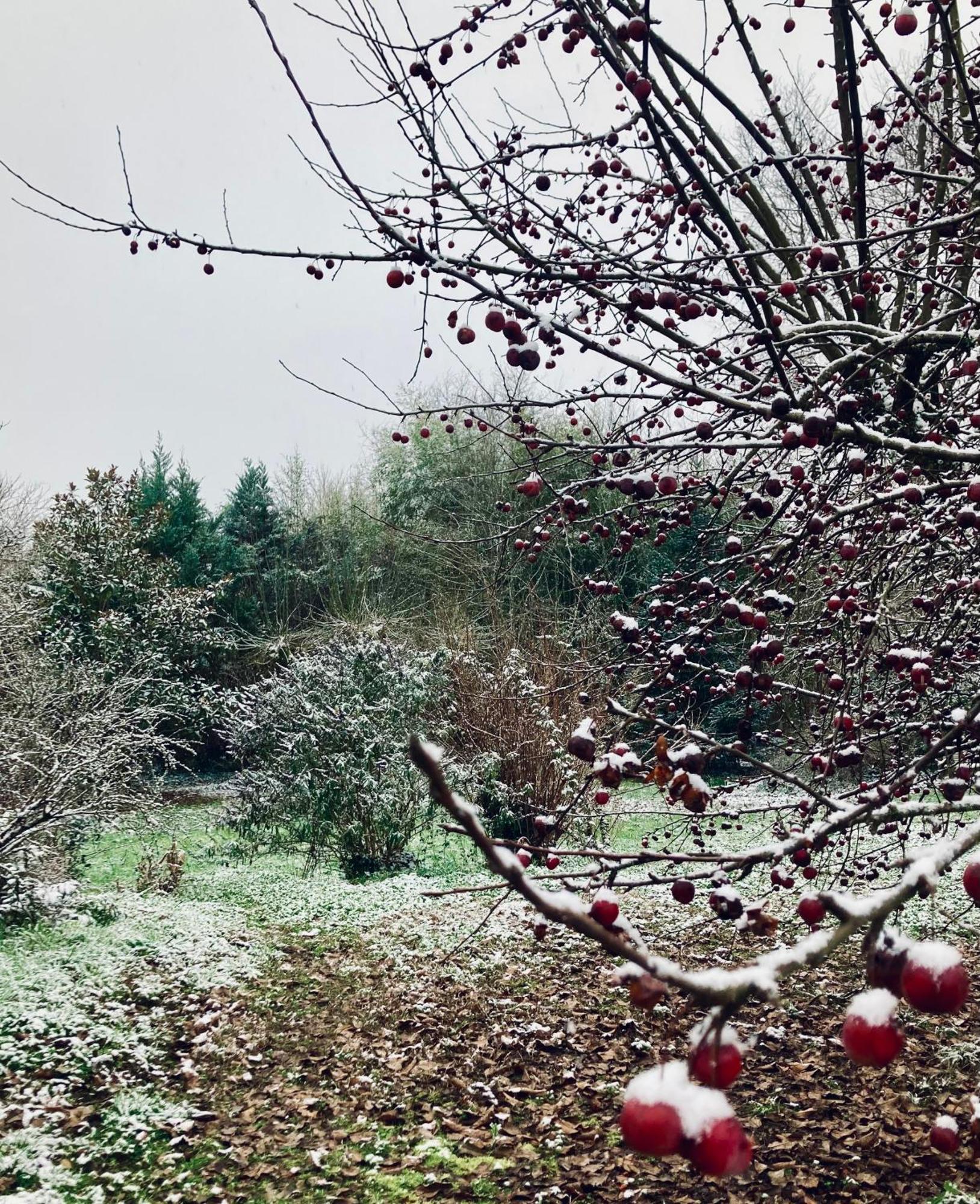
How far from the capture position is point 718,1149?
0.63 m

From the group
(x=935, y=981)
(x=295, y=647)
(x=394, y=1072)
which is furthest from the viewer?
(x=295, y=647)

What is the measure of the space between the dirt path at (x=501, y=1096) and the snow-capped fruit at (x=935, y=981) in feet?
9.29

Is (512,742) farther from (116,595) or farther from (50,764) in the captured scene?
(116,595)

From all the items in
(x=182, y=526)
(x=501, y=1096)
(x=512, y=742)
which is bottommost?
(x=501, y=1096)

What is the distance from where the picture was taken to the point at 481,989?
17.5 feet

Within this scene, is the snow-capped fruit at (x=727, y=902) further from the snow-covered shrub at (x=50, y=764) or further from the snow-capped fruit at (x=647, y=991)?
the snow-covered shrub at (x=50, y=764)

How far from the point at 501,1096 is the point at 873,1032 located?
4.05 meters

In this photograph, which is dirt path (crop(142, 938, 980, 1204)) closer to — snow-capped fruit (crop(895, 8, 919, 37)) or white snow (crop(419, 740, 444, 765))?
white snow (crop(419, 740, 444, 765))

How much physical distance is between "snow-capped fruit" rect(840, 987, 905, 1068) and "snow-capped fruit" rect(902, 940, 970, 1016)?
0.02m

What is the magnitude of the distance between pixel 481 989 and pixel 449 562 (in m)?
11.7

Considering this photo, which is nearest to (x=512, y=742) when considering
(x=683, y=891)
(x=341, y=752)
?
(x=341, y=752)

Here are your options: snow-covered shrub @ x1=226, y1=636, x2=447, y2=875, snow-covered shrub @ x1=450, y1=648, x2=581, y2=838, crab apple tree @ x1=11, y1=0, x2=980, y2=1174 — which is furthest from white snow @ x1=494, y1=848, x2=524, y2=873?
snow-covered shrub @ x1=450, y1=648, x2=581, y2=838

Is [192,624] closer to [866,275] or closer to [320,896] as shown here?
[320,896]

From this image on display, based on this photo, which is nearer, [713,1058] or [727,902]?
[713,1058]
